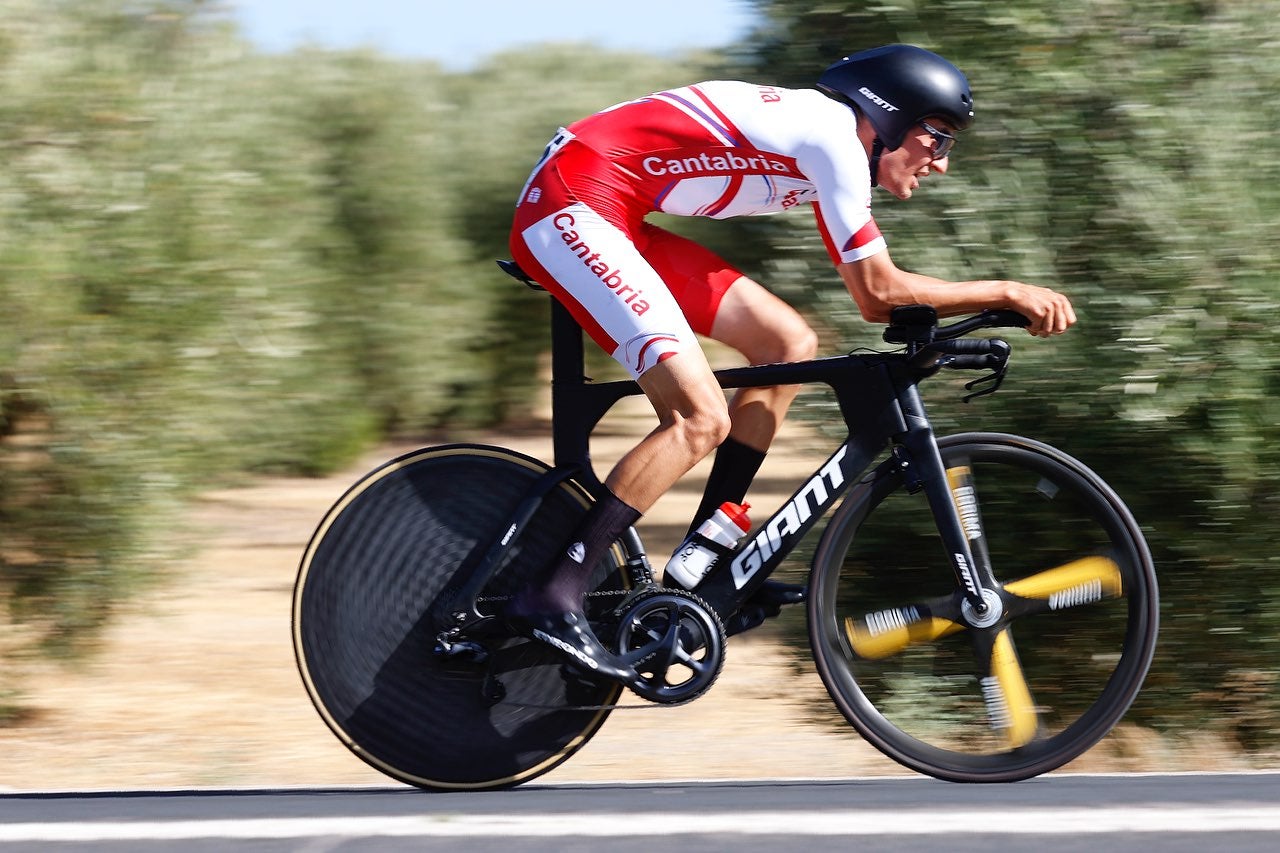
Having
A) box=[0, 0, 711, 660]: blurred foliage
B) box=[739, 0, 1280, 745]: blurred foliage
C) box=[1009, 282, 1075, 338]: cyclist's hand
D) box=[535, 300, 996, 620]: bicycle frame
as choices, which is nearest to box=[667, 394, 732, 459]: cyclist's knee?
box=[535, 300, 996, 620]: bicycle frame

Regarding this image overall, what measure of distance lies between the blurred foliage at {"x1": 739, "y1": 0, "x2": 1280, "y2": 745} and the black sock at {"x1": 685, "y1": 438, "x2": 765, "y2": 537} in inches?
61.4

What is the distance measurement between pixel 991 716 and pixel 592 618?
1061mm

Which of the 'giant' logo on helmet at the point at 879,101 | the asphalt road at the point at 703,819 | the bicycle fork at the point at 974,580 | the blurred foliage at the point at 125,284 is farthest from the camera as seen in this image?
the blurred foliage at the point at 125,284

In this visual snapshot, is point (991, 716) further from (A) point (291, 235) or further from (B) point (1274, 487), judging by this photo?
(A) point (291, 235)

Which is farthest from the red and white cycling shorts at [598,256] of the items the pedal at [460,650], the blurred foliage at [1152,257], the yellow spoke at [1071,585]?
the blurred foliage at [1152,257]

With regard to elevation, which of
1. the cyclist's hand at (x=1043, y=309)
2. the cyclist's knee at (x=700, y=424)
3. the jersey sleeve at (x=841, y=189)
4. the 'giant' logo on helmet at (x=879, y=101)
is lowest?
the cyclist's knee at (x=700, y=424)

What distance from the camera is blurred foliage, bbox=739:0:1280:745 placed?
16.9 feet

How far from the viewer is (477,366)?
1894 cm

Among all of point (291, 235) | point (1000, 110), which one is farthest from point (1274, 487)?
point (291, 235)

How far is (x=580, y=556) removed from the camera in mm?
4023

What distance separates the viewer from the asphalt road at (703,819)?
3.48 metres

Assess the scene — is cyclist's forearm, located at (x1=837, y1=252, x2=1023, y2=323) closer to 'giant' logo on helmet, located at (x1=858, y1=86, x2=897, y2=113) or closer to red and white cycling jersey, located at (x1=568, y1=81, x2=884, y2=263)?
red and white cycling jersey, located at (x1=568, y1=81, x2=884, y2=263)

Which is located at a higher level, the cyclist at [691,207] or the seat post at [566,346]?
the cyclist at [691,207]

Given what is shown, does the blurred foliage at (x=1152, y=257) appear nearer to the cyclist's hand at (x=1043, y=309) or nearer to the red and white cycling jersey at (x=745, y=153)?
the cyclist's hand at (x=1043, y=309)
